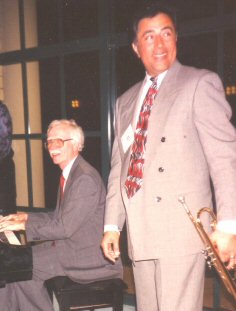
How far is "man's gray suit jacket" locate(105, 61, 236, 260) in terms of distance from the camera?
1.51 meters

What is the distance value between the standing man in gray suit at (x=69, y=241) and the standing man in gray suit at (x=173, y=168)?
1.96ft

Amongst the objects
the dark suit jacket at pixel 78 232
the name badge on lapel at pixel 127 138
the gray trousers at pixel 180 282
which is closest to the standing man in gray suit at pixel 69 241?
the dark suit jacket at pixel 78 232

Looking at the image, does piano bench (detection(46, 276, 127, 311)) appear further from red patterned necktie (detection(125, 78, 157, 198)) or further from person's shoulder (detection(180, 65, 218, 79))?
person's shoulder (detection(180, 65, 218, 79))

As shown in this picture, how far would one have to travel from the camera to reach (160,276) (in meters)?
1.68

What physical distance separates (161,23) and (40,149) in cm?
265

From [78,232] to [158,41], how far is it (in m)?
1.34

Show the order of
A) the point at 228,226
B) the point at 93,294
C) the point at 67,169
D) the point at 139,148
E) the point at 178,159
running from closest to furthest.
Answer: the point at 228,226 < the point at 178,159 < the point at 139,148 < the point at 93,294 < the point at 67,169

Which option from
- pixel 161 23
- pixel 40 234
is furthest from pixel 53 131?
pixel 161 23

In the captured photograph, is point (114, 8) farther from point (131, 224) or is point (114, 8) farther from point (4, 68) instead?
point (131, 224)

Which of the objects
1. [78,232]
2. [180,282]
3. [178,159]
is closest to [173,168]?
[178,159]

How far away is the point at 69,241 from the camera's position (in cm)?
243

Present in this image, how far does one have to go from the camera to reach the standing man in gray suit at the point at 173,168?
149cm

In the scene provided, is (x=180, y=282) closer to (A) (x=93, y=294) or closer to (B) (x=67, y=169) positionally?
(A) (x=93, y=294)

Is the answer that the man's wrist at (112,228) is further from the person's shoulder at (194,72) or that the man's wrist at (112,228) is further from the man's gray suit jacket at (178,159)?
the person's shoulder at (194,72)
